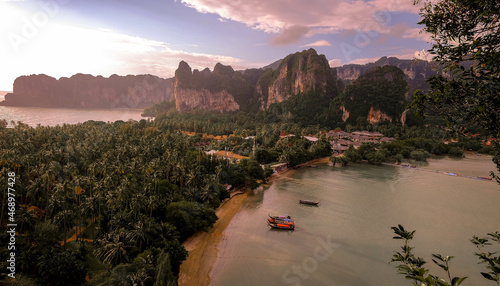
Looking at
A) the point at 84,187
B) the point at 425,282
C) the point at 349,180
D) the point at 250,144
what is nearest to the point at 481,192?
the point at 349,180

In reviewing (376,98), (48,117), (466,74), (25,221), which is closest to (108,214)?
(25,221)

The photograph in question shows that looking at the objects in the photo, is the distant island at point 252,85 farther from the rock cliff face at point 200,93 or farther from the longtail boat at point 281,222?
the longtail boat at point 281,222

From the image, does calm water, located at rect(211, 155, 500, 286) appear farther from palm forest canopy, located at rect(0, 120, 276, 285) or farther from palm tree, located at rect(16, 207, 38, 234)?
palm tree, located at rect(16, 207, 38, 234)

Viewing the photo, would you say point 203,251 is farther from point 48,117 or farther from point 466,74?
point 48,117

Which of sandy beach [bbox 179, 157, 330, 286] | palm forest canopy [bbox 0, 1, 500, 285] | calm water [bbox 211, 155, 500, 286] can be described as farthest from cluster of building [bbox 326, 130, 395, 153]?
sandy beach [bbox 179, 157, 330, 286]

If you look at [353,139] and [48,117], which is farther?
[48,117]

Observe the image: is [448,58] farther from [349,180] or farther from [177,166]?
[349,180]

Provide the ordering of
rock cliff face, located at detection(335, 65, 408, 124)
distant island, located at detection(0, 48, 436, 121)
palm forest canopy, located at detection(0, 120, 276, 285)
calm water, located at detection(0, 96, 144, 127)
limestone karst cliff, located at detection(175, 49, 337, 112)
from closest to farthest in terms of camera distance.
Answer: palm forest canopy, located at detection(0, 120, 276, 285)
rock cliff face, located at detection(335, 65, 408, 124)
calm water, located at detection(0, 96, 144, 127)
distant island, located at detection(0, 48, 436, 121)
limestone karst cliff, located at detection(175, 49, 337, 112)

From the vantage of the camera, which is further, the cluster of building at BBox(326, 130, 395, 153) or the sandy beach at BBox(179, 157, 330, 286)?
the cluster of building at BBox(326, 130, 395, 153)
